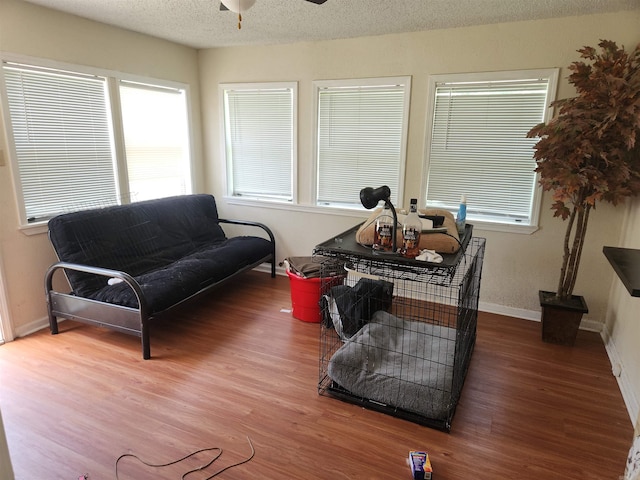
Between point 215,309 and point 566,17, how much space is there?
360 cm

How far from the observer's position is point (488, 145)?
3.42m

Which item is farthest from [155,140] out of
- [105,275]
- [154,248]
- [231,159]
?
[105,275]

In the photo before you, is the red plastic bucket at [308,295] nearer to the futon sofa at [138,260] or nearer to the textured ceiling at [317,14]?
the futon sofa at [138,260]

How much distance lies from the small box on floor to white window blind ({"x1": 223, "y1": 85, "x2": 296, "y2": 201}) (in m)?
2.99

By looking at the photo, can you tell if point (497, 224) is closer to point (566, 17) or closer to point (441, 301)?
point (441, 301)

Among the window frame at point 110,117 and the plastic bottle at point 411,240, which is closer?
the plastic bottle at point 411,240

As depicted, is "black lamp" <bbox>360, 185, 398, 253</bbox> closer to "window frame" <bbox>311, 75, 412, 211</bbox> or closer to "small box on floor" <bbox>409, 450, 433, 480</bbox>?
"small box on floor" <bbox>409, 450, 433, 480</bbox>

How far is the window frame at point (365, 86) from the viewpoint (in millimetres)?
3617

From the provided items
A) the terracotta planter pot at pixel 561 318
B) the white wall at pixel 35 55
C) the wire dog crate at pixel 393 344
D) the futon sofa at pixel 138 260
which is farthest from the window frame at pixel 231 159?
the terracotta planter pot at pixel 561 318

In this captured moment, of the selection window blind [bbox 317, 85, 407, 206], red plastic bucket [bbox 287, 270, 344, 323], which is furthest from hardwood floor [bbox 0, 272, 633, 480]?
window blind [bbox 317, 85, 407, 206]

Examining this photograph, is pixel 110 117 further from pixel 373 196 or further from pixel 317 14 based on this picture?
pixel 373 196

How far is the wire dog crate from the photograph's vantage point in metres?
2.18

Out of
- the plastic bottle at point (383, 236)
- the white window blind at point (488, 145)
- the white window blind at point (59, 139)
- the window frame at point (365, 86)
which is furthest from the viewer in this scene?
the window frame at point (365, 86)

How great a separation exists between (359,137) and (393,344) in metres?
2.09
